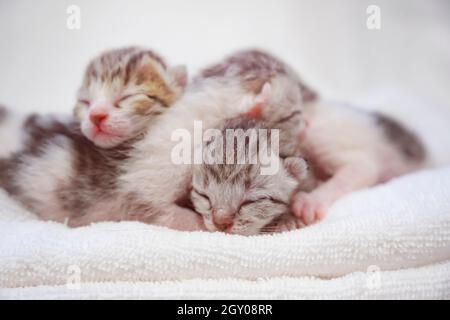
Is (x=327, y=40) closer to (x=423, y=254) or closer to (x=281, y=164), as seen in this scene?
(x=281, y=164)

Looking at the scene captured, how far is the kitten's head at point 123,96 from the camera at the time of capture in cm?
86

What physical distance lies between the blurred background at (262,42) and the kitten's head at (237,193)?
0.84ft

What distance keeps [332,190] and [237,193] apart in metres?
0.25

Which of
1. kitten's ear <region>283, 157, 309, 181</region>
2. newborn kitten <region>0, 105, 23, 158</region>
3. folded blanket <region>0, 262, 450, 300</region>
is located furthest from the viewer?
newborn kitten <region>0, 105, 23, 158</region>

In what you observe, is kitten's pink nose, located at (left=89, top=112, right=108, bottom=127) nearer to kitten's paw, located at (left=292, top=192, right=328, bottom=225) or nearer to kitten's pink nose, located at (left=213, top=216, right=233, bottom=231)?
kitten's pink nose, located at (left=213, top=216, right=233, bottom=231)

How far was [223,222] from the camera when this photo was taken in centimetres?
81

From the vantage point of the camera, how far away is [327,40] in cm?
126

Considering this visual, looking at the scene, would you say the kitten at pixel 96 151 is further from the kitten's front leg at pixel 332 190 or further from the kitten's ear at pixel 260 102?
the kitten's front leg at pixel 332 190

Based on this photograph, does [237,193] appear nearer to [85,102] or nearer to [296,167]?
[296,167]

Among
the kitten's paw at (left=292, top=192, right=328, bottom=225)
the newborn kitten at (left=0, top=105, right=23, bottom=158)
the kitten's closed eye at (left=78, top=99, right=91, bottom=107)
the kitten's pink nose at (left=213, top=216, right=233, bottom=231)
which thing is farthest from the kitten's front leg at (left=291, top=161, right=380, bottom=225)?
the newborn kitten at (left=0, top=105, right=23, bottom=158)

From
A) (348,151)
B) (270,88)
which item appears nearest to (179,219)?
(270,88)

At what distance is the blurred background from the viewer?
100cm
